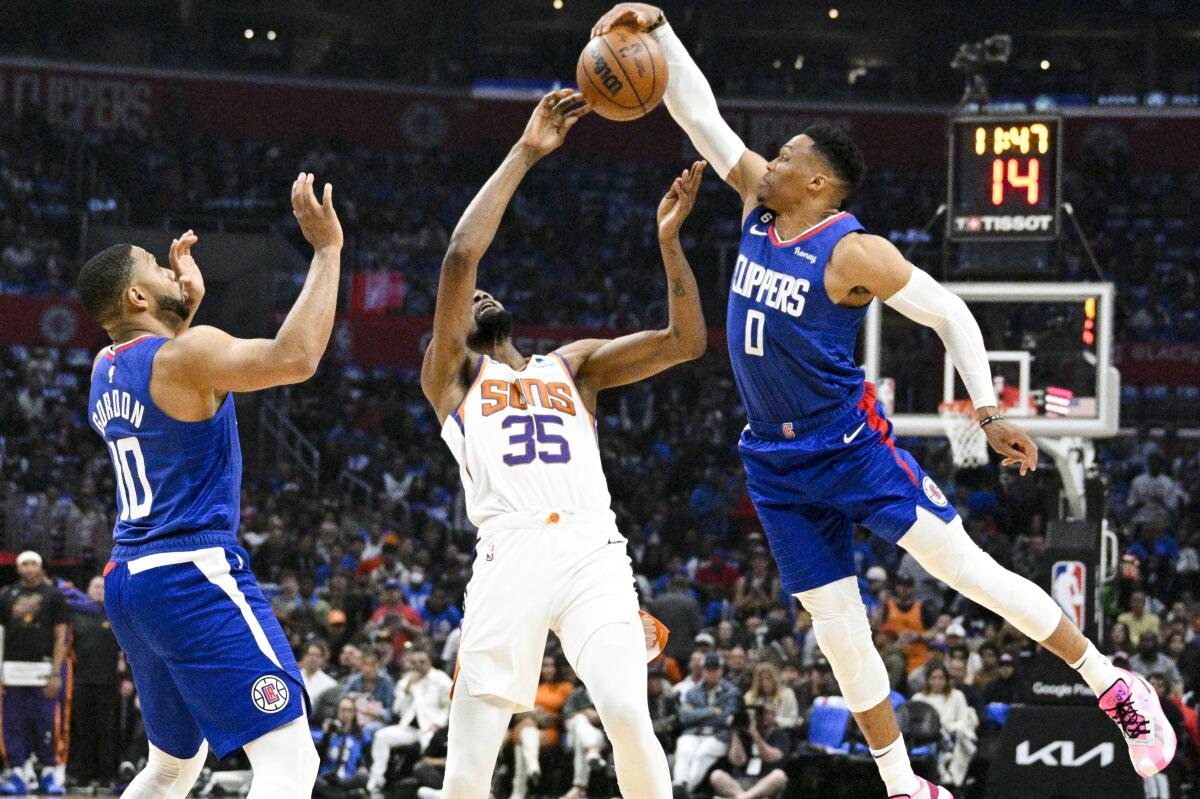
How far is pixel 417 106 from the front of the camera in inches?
1156

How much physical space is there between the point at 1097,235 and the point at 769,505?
76.0 ft

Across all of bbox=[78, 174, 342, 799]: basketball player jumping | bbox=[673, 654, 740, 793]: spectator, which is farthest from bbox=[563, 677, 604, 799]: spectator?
bbox=[78, 174, 342, 799]: basketball player jumping

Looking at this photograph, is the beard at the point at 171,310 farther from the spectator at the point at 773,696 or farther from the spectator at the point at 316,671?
the spectator at the point at 316,671

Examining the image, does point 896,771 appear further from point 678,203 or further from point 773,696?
point 773,696

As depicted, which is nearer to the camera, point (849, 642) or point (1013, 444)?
point (1013, 444)

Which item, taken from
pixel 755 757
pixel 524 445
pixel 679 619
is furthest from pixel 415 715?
pixel 524 445

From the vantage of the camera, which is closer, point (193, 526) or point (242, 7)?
point (193, 526)

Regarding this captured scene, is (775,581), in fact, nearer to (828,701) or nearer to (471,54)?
(828,701)

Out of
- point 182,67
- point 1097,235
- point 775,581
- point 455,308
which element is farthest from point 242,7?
point 455,308

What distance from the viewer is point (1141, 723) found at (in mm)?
6336

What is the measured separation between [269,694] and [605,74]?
2652mm

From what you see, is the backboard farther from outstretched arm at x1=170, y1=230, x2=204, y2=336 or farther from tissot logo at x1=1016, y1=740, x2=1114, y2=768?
outstretched arm at x1=170, y1=230, x2=204, y2=336

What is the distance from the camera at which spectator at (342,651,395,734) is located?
14172 millimetres

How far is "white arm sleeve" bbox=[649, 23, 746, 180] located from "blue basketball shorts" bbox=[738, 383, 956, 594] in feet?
3.56
